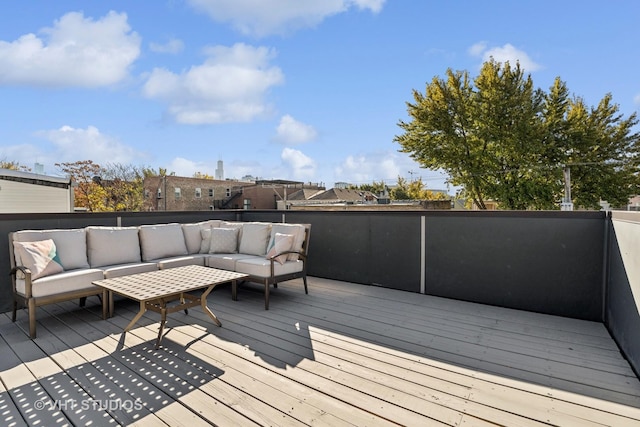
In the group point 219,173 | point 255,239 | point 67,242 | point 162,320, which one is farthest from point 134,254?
point 219,173

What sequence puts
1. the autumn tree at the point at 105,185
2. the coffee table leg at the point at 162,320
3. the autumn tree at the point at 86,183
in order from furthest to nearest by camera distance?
1. the autumn tree at the point at 105,185
2. the autumn tree at the point at 86,183
3. the coffee table leg at the point at 162,320

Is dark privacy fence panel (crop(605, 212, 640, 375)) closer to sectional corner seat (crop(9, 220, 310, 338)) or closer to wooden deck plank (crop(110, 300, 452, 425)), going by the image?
wooden deck plank (crop(110, 300, 452, 425))

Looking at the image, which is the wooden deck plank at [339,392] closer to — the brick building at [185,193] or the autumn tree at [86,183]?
the autumn tree at [86,183]

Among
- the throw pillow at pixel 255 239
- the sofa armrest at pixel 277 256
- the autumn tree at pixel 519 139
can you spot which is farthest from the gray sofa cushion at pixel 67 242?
the autumn tree at pixel 519 139

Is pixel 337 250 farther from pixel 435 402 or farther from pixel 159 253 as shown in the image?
pixel 435 402

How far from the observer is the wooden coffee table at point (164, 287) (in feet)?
9.18

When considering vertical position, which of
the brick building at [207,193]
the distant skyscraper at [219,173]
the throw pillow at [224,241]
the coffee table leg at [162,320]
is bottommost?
the coffee table leg at [162,320]

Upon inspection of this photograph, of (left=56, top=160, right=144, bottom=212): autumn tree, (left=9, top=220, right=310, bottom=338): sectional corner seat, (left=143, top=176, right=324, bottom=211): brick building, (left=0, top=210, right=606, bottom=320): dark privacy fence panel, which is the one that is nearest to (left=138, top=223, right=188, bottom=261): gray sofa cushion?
(left=9, top=220, right=310, bottom=338): sectional corner seat

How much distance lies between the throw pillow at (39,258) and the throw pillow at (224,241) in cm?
189

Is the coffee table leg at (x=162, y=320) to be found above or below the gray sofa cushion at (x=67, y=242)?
below

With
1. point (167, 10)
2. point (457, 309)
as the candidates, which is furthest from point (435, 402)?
point (167, 10)

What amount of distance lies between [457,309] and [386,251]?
1300 millimetres

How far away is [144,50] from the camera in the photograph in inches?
345

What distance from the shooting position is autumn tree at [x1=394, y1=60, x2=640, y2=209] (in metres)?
16.5
